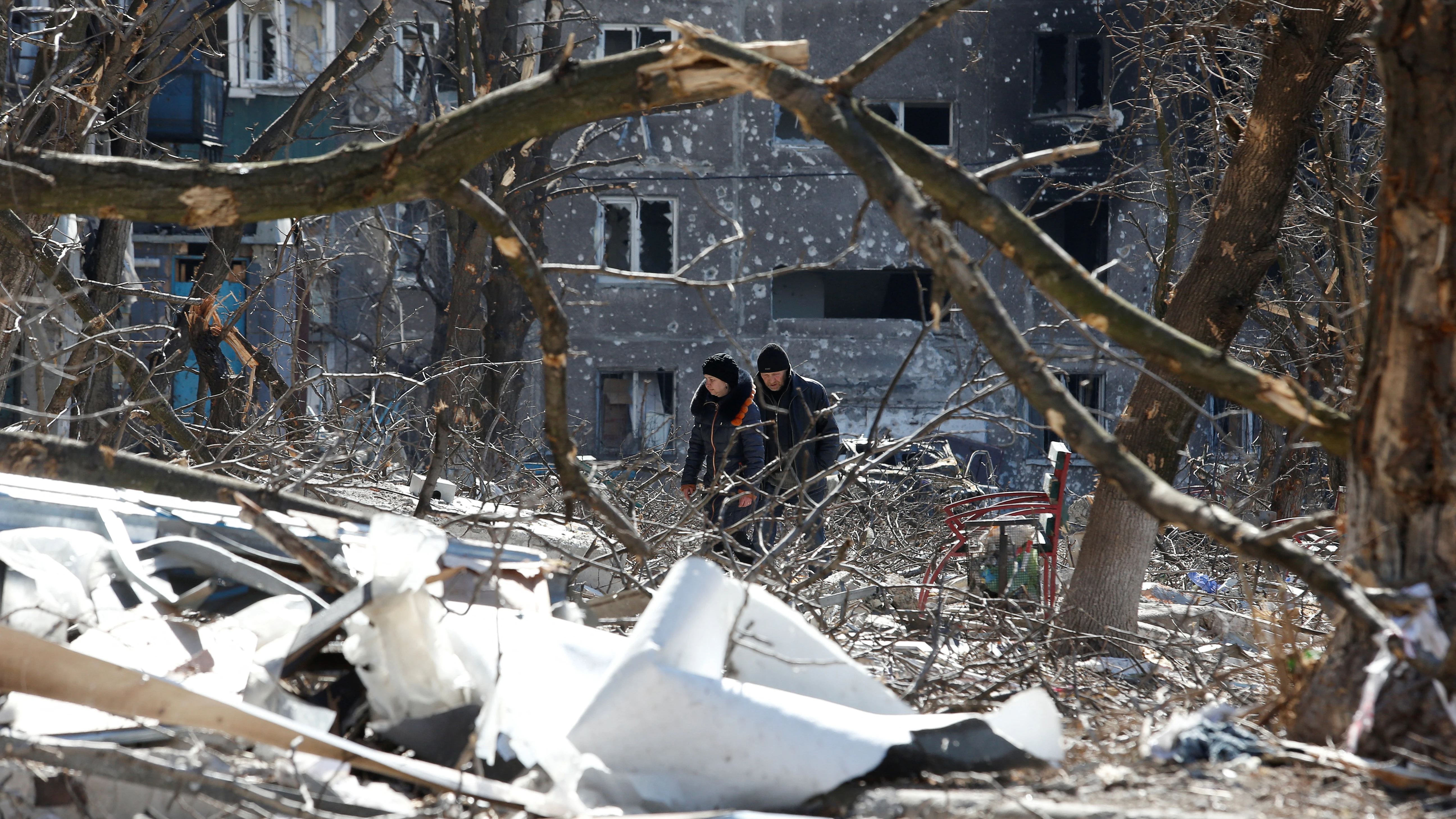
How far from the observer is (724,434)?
7039 millimetres

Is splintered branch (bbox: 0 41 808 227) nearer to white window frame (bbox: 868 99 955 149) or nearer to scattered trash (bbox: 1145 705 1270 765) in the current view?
scattered trash (bbox: 1145 705 1270 765)

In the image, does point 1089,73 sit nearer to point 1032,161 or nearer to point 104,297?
point 104,297

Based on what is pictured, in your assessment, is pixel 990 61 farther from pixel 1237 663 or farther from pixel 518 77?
pixel 1237 663

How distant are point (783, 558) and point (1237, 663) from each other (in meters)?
2.11

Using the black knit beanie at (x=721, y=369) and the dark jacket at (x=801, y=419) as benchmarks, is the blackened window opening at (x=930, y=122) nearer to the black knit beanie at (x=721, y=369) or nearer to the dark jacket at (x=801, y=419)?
the dark jacket at (x=801, y=419)

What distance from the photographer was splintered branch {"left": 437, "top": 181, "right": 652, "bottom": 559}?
10.4ft

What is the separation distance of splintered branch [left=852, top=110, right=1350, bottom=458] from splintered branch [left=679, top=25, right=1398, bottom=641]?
82 millimetres

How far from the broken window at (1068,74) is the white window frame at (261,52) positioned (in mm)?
11022

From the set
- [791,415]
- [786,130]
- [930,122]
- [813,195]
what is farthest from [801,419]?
[930,122]

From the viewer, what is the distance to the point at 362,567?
3436 mm

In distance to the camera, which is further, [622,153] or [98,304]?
[622,153]

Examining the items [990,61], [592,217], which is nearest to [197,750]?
[592,217]

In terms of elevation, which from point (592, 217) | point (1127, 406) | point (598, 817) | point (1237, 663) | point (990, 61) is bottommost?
point (1237, 663)

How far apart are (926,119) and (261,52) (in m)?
10.9
